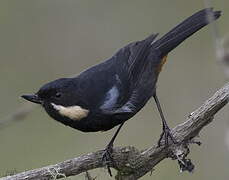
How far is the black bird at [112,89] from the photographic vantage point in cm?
627

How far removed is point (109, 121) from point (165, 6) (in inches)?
152

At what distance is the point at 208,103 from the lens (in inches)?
227

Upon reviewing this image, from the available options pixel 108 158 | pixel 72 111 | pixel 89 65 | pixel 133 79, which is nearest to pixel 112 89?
pixel 133 79

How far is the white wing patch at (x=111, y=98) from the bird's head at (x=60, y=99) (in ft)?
0.89

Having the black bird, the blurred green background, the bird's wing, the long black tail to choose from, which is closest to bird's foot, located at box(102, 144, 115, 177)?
the black bird

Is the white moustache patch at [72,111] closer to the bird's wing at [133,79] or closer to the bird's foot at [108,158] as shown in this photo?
the bird's wing at [133,79]

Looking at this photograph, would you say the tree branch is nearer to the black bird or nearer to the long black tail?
the black bird

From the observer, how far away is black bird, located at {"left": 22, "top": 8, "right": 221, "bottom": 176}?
6270mm

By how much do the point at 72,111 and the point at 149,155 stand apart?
72cm

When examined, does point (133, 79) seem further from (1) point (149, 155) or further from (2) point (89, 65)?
(2) point (89, 65)

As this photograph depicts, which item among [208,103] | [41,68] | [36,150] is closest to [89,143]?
[36,150]

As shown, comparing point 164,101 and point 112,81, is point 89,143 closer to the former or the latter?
point 164,101

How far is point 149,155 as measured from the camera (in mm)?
6051

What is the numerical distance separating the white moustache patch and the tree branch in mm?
408
